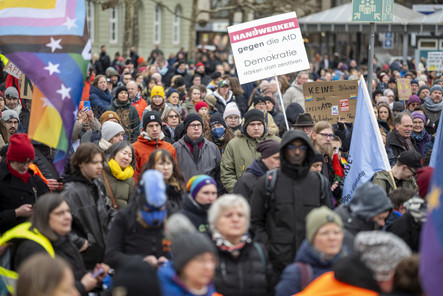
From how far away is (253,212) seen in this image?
19.2ft

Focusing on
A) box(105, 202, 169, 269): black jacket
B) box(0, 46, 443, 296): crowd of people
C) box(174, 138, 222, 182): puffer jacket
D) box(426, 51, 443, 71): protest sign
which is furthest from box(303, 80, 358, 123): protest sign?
box(426, 51, 443, 71): protest sign

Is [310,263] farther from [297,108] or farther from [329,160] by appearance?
[297,108]

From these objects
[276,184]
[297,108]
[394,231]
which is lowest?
[394,231]

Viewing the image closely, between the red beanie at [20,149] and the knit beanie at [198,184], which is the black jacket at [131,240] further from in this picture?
the red beanie at [20,149]

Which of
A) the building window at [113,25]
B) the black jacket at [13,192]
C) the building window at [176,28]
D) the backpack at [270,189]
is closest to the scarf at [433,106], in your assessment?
the backpack at [270,189]

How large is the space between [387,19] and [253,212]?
6.63 metres

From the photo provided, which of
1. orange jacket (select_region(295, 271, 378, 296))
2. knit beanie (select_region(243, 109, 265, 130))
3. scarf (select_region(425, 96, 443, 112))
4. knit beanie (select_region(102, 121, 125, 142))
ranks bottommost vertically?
orange jacket (select_region(295, 271, 378, 296))

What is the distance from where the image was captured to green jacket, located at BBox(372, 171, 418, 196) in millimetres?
7824

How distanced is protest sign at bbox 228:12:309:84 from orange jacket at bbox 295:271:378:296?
587 centimetres

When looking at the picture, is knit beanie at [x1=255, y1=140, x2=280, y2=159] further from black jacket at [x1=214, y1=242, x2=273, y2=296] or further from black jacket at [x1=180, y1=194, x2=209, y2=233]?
black jacket at [x1=214, y1=242, x2=273, y2=296]

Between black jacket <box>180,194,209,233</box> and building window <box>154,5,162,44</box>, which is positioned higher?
building window <box>154,5,162,44</box>

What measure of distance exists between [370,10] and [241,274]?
7.33 metres

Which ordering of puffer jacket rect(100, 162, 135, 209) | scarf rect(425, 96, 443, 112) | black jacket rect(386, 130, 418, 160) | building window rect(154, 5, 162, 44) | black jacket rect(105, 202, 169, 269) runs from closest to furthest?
1. black jacket rect(105, 202, 169, 269)
2. puffer jacket rect(100, 162, 135, 209)
3. black jacket rect(386, 130, 418, 160)
4. scarf rect(425, 96, 443, 112)
5. building window rect(154, 5, 162, 44)

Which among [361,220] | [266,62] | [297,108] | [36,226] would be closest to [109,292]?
[36,226]
